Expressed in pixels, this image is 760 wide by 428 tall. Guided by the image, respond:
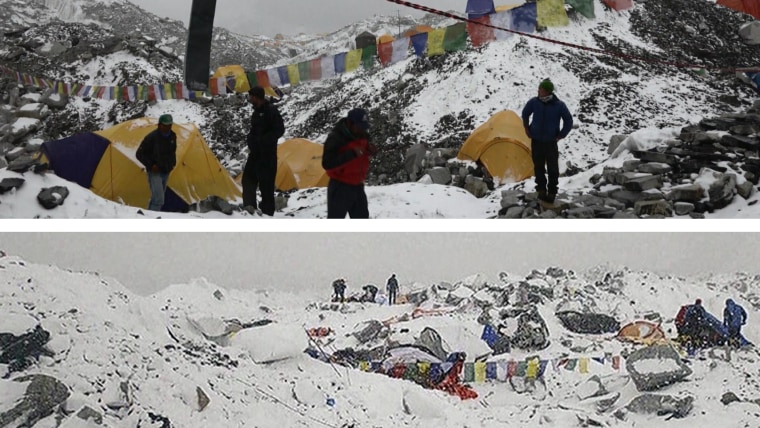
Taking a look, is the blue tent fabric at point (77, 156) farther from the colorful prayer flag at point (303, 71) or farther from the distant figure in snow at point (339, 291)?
the distant figure in snow at point (339, 291)

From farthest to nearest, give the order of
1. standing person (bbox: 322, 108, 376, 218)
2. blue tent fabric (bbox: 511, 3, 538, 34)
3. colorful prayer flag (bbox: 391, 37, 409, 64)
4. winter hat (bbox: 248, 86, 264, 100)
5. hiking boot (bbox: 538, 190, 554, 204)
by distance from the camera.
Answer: colorful prayer flag (bbox: 391, 37, 409, 64)
blue tent fabric (bbox: 511, 3, 538, 34)
hiking boot (bbox: 538, 190, 554, 204)
winter hat (bbox: 248, 86, 264, 100)
standing person (bbox: 322, 108, 376, 218)

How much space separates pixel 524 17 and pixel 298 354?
7.10ft

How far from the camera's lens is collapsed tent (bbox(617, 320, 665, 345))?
3025 millimetres

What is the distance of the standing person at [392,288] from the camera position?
2939 mm

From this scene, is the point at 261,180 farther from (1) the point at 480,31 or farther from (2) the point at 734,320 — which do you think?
(2) the point at 734,320

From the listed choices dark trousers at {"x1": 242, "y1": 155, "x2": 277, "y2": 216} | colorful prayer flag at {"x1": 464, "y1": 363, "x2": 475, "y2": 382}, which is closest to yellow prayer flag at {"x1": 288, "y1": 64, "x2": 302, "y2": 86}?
dark trousers at {"x1": 242, "y1": 155, "x2": 277, "y2": 216}

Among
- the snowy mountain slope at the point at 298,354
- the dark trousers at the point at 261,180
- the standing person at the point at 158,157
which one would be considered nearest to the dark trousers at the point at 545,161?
the snowy mountain slope at the point at 298,354

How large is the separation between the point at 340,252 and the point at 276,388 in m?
0.60

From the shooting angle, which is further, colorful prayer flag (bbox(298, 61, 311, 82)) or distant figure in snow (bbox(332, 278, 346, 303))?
colorful prayer flag (bbox(298, 61, 311, 82))

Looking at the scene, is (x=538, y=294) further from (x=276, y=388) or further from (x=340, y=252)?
(x=276, y=388)

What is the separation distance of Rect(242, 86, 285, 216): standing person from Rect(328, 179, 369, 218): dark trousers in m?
0.47

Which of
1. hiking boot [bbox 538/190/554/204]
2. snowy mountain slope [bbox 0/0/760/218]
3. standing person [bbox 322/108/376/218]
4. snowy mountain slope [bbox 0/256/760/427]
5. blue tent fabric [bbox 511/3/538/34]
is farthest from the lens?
snowy mountain slope [bbox 0/0/760/218]

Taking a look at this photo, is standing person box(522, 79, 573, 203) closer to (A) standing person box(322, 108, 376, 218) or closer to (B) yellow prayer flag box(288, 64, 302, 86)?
(A) standing person box(322, 108, 376, 218)

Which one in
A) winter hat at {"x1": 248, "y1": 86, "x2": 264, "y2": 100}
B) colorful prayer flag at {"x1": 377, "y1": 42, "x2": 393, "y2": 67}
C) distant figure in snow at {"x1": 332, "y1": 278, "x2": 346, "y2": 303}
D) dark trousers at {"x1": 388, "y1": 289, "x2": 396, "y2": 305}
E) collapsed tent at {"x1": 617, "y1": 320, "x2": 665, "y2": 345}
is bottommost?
collapsed tent at {"x1": 617, "y1": 320, "x2": 665, "y2": 345}
